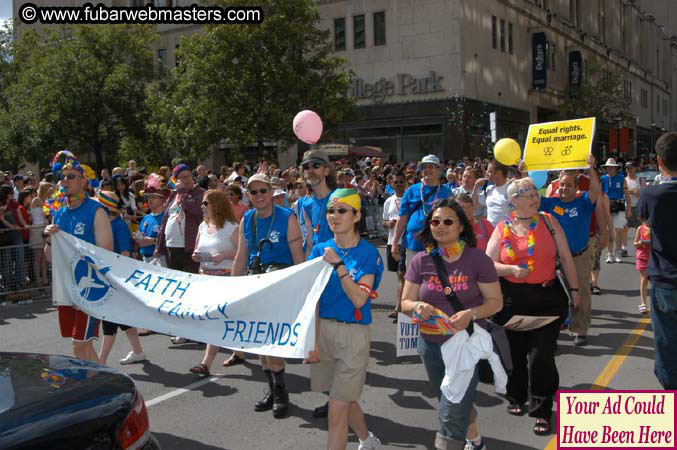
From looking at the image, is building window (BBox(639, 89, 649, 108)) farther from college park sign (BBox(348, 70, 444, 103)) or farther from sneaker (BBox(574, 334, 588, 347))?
sneaker (BBox(574, 334, 588, 347))

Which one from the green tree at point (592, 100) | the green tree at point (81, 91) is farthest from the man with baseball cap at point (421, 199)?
the green tree at point (592, 100)

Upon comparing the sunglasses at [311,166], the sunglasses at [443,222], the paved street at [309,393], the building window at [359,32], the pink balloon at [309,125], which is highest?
Result: the building window at [359,32]

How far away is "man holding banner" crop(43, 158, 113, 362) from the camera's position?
5719mm

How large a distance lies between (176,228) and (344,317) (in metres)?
4.48

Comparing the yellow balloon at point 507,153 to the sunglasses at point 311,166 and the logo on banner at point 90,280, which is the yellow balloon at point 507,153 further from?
the logo on banner at point 90,280

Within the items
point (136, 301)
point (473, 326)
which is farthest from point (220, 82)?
point (473, 326)

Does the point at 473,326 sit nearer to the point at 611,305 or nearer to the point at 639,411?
the point at 639,411

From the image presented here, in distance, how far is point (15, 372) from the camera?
3502 mm

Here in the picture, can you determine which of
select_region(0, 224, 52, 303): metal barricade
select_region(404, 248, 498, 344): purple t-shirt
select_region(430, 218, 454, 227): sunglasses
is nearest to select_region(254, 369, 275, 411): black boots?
select_region(404, 248, 498, 344): purple t-shirt

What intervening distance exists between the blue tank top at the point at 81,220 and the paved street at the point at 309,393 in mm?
1583

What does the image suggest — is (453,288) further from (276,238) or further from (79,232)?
(79,232)

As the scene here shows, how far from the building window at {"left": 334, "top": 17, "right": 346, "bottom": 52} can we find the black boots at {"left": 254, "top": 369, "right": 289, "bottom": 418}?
32.6 meters

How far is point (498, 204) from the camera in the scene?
8.29 meters

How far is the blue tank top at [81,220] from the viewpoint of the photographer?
5887mm
